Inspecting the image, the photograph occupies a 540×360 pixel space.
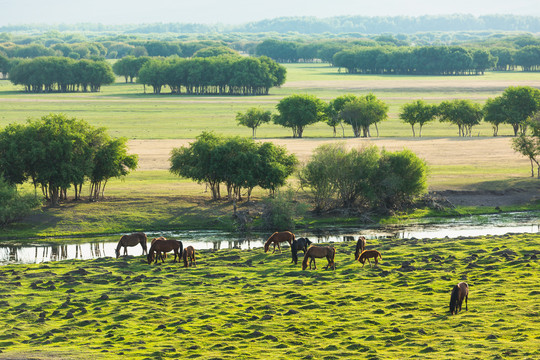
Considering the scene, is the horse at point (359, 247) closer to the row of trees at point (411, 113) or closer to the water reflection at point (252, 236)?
the water reflection at point (252, 236)

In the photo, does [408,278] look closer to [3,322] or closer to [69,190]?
[3,322]

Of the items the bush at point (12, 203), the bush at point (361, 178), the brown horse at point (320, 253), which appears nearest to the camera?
the brown horse at point (320, 253)

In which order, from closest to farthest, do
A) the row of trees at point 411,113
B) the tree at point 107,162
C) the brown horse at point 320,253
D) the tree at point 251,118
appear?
the brown horse at point 320,253 < the tree at point 107,162 < the row of trees at point 411,113 < the tree at point 251,118

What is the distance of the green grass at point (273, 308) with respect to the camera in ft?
101

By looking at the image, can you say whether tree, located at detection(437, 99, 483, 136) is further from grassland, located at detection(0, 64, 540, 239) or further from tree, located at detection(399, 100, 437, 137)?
grassland, located at detection(0, 64, 540, 239)

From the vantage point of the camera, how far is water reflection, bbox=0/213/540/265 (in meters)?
58.5

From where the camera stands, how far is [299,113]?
12962 centimetres

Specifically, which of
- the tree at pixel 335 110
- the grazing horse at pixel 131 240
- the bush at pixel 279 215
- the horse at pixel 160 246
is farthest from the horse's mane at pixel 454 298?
the tree at pixel 335 110

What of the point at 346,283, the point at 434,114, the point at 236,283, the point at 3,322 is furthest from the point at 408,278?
the point at 434,114

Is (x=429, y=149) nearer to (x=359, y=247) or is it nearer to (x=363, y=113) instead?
(x=363, y=113)

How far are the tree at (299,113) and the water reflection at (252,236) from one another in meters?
60.6

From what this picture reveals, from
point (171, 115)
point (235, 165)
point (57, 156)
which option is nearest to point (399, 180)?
point (235, 165)

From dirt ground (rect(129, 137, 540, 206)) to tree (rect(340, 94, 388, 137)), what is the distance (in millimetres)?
7346

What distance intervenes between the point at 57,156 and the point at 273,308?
40.1m
